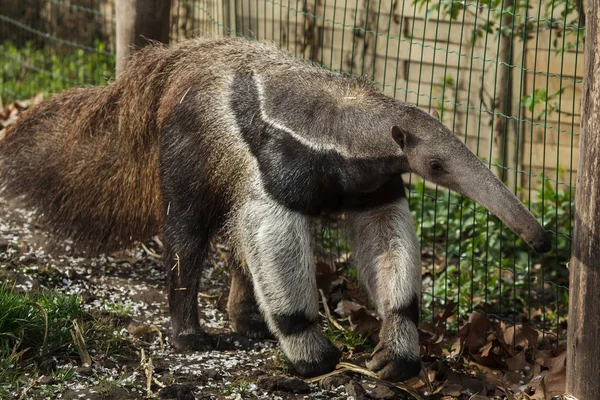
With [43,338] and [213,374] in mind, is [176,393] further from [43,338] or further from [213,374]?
[43,338]

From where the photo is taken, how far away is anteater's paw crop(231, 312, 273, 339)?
18.8 feet

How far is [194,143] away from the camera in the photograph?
5.36 metres

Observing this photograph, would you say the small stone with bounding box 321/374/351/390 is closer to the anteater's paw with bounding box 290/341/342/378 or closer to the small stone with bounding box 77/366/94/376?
the anteater's paw with bounding box 290/341/342/378

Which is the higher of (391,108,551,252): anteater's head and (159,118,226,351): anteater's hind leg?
(391,108,551,252): anteater's head

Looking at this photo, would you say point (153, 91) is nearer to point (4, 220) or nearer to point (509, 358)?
point (4, 220)

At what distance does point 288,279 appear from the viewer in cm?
492

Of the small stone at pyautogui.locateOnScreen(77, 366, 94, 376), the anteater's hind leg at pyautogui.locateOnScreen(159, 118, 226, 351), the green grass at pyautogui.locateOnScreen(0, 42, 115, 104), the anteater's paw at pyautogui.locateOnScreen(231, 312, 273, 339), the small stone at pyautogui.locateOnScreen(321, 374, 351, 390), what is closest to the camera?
the small stone at pyautogui.locateOnScreen(77, 366, 94, 376)

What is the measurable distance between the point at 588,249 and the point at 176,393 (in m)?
2.16

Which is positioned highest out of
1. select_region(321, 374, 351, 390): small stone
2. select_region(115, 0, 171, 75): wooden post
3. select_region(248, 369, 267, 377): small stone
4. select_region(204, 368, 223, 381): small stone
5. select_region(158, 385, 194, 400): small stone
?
select_region(115, 0, 171, 75): wooden post

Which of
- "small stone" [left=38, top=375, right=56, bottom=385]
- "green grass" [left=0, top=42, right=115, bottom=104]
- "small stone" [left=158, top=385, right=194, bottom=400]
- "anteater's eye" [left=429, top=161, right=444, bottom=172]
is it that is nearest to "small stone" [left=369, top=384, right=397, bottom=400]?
"small stone" [left=158, top=385, right=194, bottom=400]

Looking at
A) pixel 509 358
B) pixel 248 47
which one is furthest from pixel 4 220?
pixel 509 358

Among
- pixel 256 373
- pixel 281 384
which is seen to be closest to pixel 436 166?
pixel 281 384

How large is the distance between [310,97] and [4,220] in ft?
10.8

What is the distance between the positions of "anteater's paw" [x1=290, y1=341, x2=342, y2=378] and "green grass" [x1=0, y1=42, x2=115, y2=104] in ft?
19.6
